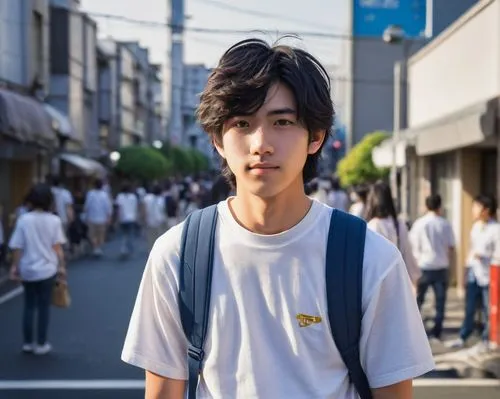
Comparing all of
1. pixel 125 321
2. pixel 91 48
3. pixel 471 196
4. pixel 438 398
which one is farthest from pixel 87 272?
pixel 91 48

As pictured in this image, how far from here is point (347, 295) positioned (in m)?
2.33

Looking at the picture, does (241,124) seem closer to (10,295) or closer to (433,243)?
(433,243)

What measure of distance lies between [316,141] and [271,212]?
25 centimetres

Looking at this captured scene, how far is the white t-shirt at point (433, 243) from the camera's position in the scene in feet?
33.7

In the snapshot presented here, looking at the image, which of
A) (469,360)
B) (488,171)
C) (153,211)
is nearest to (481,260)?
(469,360)

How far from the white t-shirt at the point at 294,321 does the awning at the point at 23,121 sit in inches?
526

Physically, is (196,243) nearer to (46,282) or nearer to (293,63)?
(293,63)

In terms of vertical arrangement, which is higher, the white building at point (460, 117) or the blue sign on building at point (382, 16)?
the blue sign on building at point (382, 16)

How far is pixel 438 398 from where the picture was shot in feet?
25.1

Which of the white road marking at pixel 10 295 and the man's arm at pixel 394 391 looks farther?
the white road marking at pixel 10 295

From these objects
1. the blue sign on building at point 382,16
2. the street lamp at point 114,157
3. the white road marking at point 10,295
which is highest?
the blue sign on building at point 382,16

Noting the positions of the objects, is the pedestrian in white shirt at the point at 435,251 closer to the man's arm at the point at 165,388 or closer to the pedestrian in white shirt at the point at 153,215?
the man's arm at the point at 165,388

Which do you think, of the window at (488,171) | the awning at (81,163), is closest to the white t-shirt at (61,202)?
the window at (488,171)

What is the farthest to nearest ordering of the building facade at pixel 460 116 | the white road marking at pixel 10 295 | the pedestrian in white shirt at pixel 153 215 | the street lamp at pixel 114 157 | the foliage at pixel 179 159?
the foliage at pixel 179 159 < the street lamp at pixel 114 157 < the pedestrian in white shirt at pixel 153 215 < the white road marking at pixel 10 295 < the building facade at pixel 460 116
